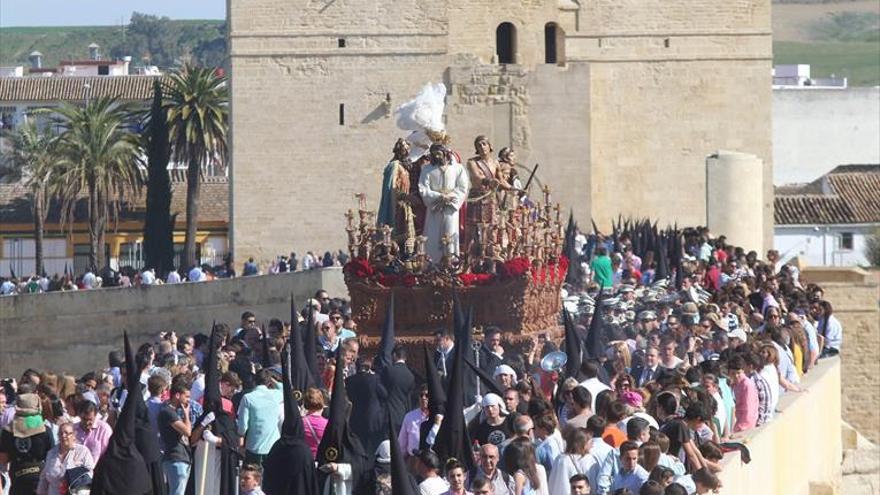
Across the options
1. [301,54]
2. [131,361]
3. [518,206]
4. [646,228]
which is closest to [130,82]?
[301,54]

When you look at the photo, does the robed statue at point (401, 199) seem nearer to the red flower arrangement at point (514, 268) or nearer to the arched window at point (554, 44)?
the red flower arrangement at point (514, 268)

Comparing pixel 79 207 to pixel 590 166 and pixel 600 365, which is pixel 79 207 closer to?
pixel 590 166

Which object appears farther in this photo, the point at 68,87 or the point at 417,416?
the point at 68,87

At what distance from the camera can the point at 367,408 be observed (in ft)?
59.2

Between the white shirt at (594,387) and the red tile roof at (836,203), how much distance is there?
43.6m

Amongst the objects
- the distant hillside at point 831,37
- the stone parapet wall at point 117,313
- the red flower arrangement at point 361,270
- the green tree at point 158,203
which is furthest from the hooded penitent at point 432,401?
the distant hillside at point 831,37

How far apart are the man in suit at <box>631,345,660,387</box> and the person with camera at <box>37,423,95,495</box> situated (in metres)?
4.98

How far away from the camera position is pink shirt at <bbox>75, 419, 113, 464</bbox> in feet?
53.0

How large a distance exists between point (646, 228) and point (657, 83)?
13.7m

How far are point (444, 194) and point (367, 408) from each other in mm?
4818

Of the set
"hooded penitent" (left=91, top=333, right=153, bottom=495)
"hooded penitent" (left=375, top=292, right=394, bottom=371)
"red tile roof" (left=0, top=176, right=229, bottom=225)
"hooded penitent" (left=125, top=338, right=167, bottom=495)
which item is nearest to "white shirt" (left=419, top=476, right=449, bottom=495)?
"hooded penitent" (left=91, top=333, right=153, bottom=495)

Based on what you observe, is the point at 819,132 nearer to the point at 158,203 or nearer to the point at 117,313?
the point at 158,203

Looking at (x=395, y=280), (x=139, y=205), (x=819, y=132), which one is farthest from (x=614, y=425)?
(x=819, y=132)

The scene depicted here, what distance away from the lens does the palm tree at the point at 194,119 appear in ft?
182
